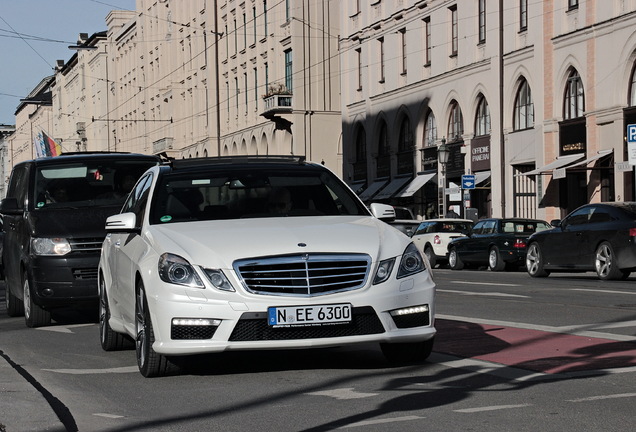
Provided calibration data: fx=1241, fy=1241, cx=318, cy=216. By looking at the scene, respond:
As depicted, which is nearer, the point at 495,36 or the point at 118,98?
the point at 495,36

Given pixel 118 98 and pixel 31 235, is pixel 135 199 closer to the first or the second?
pixel 31 235

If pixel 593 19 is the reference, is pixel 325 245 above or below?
below

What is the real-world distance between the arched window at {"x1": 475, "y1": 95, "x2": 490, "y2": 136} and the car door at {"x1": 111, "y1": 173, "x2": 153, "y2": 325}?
36733 mm

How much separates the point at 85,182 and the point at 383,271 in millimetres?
7218

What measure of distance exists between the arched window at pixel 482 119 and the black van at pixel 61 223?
106 ft

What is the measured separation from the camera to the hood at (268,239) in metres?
8.45

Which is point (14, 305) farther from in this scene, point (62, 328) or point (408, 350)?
point (408, 350)

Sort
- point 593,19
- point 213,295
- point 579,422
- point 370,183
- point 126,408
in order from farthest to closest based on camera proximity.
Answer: point 370,183
point 593,19
point 213,295
point 126,408
point 579,422

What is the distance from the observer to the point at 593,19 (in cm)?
3884

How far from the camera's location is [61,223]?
1407cm

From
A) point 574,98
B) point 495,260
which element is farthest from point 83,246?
point 574,98

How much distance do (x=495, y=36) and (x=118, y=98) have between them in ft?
258

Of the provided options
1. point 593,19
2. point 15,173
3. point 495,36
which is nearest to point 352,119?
point 495,36

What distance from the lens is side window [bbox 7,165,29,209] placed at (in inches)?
591
